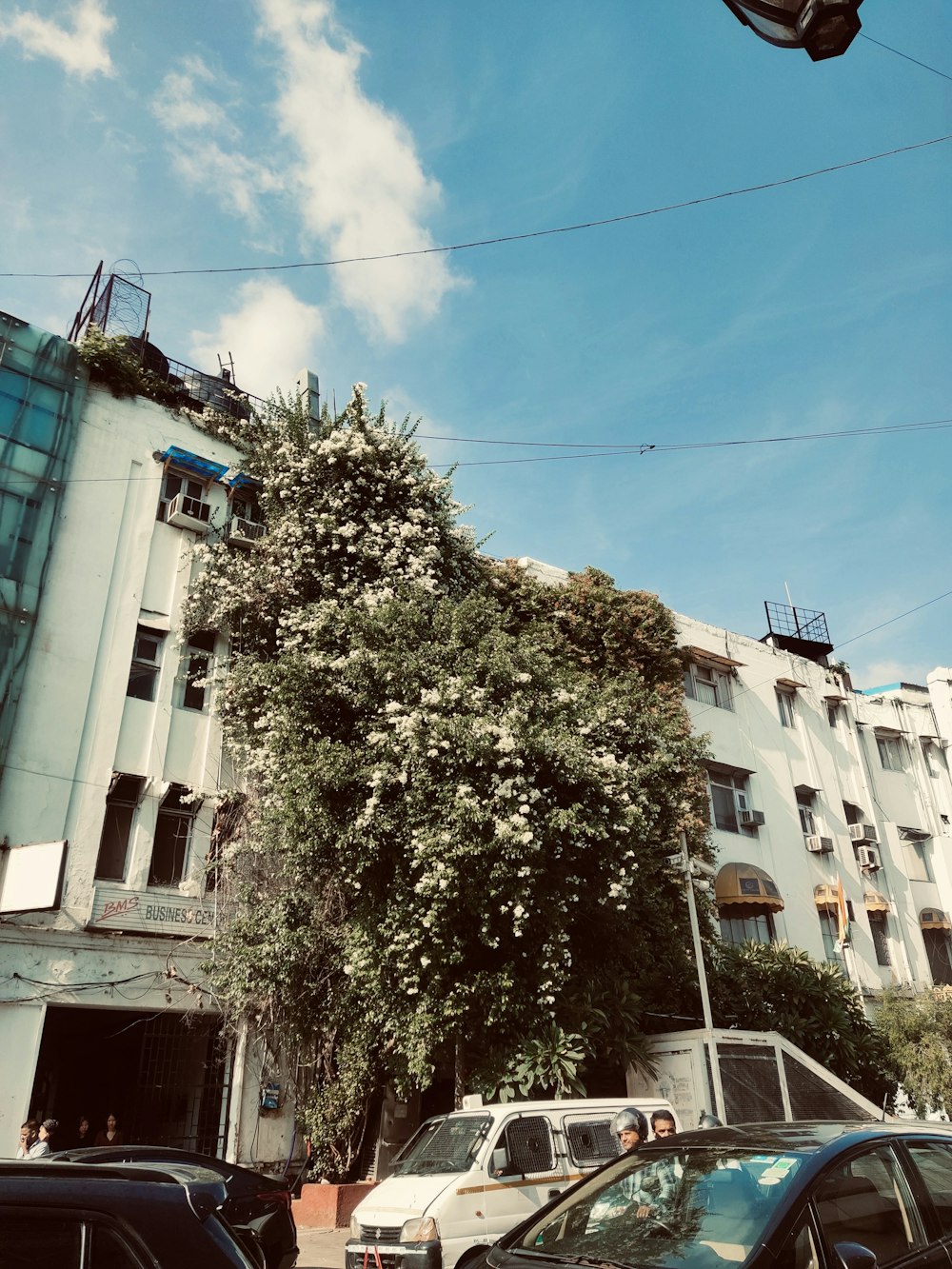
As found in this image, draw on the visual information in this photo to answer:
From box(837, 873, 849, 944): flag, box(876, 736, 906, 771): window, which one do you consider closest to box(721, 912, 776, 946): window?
box(837, 873, 849, 944): flag

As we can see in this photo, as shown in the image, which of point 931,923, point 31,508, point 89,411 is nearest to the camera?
point 31,508

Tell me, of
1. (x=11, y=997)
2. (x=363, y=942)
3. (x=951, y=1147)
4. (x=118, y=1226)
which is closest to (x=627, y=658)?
(x=363, y=942)

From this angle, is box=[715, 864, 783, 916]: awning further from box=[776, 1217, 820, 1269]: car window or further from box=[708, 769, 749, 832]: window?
box=[776, 1217, 820, 1269]: car window

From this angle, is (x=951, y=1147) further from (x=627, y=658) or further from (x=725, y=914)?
(x=725, y=914)

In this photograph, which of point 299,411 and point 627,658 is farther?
point 627,658

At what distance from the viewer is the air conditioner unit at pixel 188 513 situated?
19188 millimetres

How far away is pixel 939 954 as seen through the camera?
28.6 metres

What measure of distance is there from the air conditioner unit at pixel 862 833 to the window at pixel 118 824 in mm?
20916

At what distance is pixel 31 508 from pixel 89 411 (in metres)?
2.76

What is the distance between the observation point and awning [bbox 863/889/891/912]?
88.3 feet

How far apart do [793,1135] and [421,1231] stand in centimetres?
509

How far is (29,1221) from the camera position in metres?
2.73

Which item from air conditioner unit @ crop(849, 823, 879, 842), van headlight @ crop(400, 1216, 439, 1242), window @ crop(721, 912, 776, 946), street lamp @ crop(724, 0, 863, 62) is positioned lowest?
van headlight @ crop(400, 1216, 439, 1242)

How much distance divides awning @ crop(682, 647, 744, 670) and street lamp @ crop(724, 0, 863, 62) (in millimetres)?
22301
